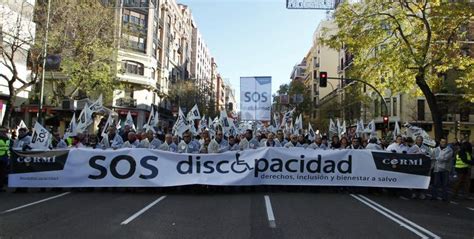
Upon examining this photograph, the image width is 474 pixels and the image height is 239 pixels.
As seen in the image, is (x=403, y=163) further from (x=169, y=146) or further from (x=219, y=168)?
(x=169, y=146)

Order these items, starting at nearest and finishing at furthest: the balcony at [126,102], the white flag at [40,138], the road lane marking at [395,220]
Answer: the road lane marking at [395,220], the white flag at [40,138], the balcony at [126,102]

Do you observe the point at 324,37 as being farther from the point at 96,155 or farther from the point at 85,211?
the point at 85,211

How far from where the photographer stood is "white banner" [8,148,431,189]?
1211 centimetres

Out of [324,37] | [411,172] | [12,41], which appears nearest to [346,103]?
[324,37]

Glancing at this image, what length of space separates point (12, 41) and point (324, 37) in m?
16.5

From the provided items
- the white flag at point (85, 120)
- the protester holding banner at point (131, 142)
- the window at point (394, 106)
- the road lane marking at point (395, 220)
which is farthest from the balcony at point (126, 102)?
the road lane marking at point (395, 220)

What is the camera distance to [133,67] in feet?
175

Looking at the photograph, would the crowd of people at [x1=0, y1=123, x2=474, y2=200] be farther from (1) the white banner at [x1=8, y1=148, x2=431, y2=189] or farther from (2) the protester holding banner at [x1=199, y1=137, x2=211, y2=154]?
(1) the white banner at [x1=8, y1=148, x2=431, y2=189]

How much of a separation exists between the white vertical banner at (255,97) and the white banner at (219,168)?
2.88 metres

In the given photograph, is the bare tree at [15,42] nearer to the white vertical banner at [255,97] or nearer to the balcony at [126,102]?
the white vertical banner at [255,97]

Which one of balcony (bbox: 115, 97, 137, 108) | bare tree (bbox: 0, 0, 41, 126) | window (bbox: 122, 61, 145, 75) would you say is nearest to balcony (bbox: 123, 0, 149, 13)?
window (bbox: 122, 61, 145, 75)

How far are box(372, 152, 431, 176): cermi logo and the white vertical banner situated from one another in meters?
4.12

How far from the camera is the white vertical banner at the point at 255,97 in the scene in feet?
50.0

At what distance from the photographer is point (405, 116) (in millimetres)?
50844
